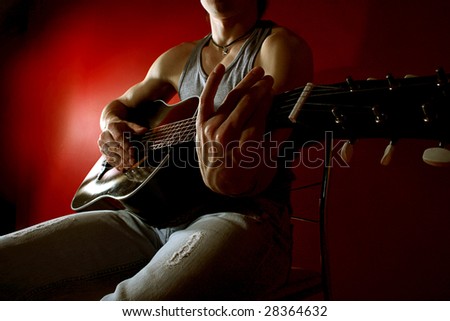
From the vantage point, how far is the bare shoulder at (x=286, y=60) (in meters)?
0.93

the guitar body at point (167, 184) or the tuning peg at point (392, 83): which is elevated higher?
the tuning peg at point (392, 83)

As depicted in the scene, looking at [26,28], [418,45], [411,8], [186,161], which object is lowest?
[186,161]

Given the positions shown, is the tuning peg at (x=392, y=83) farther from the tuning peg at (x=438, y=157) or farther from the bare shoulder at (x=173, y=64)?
the bare shoulder at (x=173, y=64)

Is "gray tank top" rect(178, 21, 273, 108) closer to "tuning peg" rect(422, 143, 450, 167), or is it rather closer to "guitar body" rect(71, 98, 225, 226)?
"guitar body" rect(71, 98, 225, 226)

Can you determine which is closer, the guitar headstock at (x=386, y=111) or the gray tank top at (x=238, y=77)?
the guitar headstock at (x=386, y=111)

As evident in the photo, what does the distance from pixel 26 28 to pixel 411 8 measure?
260cm

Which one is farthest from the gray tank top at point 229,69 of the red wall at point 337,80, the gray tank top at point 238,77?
the red wall at point 337,80

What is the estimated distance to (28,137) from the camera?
262cm

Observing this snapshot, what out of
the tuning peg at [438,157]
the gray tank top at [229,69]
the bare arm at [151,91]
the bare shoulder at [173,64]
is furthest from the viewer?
the bare shoulder at [173,64]

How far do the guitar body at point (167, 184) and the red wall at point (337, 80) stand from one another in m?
0.58

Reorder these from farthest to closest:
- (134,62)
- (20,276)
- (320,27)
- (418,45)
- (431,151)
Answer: (134,62) → (320,27) → (418,45) → (20,276) → (431,151)

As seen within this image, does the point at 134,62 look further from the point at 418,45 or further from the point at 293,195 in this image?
the point at 418,45

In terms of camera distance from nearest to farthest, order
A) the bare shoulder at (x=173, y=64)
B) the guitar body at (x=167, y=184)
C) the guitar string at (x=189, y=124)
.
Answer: the guitar string at (x=189, y=124) → the guitar body at (x=167, y=184) → the bare shoulder at (x=173, y=64)

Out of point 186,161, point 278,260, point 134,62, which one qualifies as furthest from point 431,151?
point 134,62
